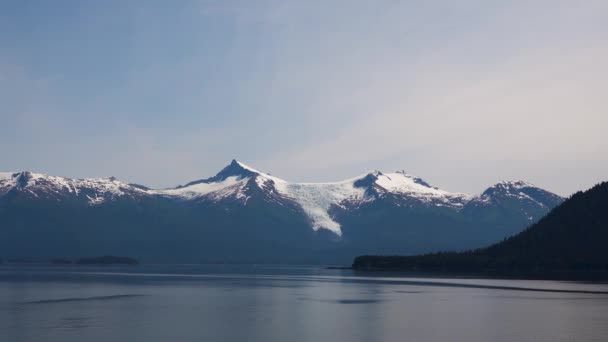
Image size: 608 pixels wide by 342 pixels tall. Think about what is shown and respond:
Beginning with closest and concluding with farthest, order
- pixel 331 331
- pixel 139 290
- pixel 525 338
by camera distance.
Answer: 1. pixel 525 338
2. pixel 331 331
3. pixel 139 290

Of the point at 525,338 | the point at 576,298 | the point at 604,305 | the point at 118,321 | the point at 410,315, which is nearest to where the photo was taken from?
the point at 525,338

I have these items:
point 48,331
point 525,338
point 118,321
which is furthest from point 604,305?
point 48,331

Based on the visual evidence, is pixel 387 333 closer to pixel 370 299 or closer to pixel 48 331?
pixel 48 331

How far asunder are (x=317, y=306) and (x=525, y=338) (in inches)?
1549

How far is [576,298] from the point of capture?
4695 inches

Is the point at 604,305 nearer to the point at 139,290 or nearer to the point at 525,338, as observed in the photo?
the point at 525,338

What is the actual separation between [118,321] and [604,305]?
64.0 metres

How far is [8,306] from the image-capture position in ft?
334

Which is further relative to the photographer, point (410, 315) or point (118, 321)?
point (410, 315)

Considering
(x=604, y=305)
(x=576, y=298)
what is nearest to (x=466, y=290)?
(x=576, y=298)

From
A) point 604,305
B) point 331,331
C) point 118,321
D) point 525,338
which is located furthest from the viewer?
point 604,305

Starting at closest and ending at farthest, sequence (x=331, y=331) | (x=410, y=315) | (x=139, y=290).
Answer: (x=331, y=331) < (x=410, y=315) < (x=139, y=290)

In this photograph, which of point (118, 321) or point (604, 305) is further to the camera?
point (604, 305)

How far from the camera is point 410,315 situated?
95688mm
